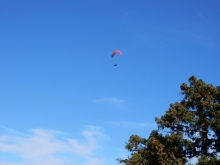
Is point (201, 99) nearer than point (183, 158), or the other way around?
point (183, 158)

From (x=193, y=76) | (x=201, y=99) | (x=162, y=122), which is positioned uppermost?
(x=193, y=76)

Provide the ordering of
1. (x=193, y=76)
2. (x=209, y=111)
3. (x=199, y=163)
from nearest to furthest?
(x=199, y=163)
(x=209, y=111)
(x=193, y=76)

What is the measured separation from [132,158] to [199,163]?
6317 millimetres

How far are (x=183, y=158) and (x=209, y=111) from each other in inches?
199

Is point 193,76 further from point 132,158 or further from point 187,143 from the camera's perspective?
point 132,158

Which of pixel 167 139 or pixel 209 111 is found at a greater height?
pixel 209 111

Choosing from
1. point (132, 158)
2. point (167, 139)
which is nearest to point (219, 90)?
point (167, 139)

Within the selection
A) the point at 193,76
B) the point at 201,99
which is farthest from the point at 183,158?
the point at 193,76

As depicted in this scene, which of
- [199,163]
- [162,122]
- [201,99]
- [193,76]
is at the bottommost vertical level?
[199,163]

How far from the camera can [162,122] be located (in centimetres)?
3381

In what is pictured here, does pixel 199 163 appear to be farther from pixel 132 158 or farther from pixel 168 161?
pixel 132 158

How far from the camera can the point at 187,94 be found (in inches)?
1357

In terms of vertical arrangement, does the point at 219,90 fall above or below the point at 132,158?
above

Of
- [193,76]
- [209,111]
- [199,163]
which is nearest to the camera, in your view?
[199,163]
